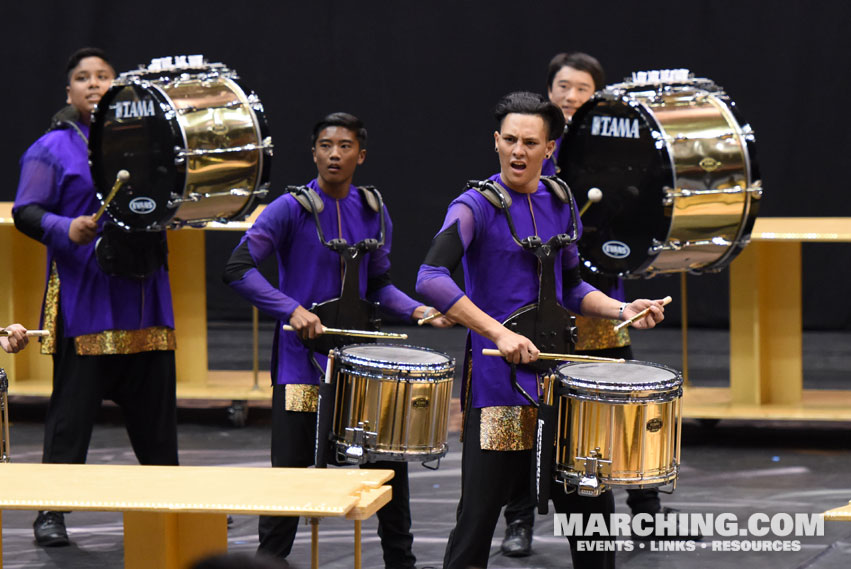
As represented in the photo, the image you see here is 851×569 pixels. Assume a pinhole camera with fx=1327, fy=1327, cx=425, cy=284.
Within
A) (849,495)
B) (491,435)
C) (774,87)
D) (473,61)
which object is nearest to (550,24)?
(473,61)

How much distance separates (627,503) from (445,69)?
457 cm

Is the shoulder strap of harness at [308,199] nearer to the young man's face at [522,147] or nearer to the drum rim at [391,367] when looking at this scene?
the drum rim at [391,367]

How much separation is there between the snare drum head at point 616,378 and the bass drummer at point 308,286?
0.69m

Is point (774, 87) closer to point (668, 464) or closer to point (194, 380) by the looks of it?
point (194, 380)

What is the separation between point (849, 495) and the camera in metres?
5.37

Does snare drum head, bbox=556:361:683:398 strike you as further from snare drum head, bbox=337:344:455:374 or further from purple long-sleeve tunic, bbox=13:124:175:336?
purple long-sleeve tunic, bbox=13:124:175:336

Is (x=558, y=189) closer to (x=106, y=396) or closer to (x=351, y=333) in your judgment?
(x=351, y=333)

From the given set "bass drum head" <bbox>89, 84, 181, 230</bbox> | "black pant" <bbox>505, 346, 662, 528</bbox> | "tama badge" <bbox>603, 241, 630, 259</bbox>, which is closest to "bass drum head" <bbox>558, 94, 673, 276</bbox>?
"tama badge" <bbox>603, 241, 630, 259</bbox>

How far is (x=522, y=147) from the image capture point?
3.64 meters

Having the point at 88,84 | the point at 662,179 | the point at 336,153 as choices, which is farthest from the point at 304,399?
the point at 88,84

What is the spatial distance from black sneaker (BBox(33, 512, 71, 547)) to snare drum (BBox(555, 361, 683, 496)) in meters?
2.14

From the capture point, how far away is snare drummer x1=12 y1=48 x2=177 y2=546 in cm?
465

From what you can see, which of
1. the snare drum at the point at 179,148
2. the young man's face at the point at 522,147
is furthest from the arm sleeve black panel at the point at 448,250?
the snare drum at the point at 179,148

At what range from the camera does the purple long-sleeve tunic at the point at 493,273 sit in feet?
11.7
